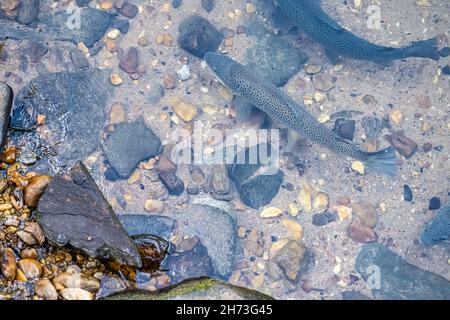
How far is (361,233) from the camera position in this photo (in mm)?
5176

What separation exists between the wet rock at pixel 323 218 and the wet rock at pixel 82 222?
2253 millimetres

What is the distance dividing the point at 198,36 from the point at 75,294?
365 centimetres

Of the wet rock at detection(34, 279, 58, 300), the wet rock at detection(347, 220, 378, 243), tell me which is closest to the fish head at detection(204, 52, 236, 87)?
the wet rock at detection(347, 220, 378, 243)

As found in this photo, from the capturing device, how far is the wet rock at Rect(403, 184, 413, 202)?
543 cm

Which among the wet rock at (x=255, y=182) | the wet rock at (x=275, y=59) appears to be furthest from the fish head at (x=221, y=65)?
the wet rock at (x=255, y=182)

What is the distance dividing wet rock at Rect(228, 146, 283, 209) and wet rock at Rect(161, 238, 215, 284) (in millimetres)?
870

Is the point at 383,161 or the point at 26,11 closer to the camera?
the point at 383,161

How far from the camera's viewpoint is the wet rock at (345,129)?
221 inches

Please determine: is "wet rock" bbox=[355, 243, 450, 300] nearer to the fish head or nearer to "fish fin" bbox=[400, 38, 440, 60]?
"fish fin" bbox=[400, 38, 440, 60]

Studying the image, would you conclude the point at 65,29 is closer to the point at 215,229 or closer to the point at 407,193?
the point at 215,229

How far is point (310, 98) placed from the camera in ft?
19.0

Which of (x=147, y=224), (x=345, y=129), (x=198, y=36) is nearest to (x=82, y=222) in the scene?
(x=147, y=224)

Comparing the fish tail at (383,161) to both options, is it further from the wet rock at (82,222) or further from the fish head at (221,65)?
the wet rock at (82,222)

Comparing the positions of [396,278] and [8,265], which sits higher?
[8,265]
